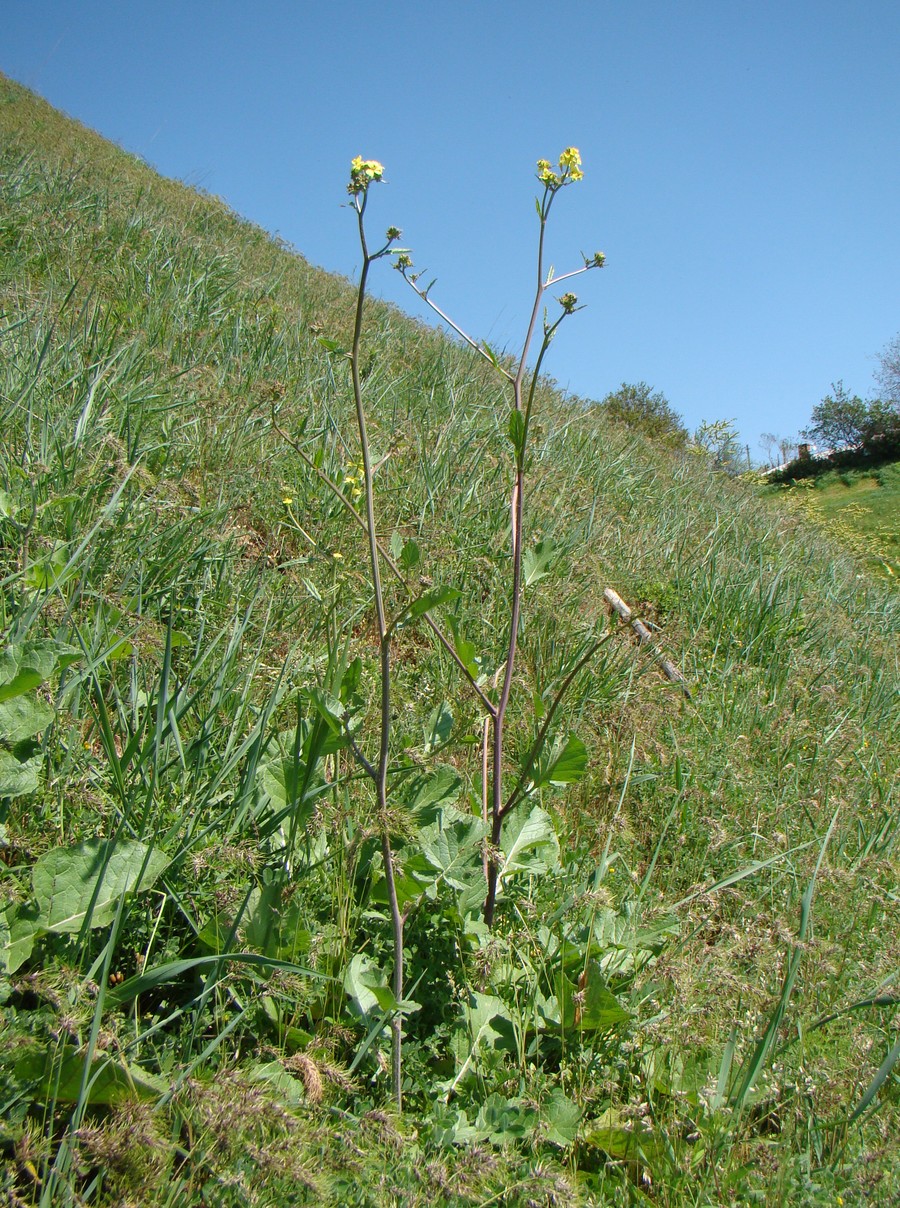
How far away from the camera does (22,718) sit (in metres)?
1.41

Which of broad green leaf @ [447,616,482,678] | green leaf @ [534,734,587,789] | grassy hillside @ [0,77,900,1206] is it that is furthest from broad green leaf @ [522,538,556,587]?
green leaf @ [534,734,587,789]

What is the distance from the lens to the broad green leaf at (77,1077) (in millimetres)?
1067

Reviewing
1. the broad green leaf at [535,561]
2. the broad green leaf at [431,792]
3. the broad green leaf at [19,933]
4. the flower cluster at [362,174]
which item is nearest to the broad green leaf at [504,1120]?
the broad green leaf at [431,792]

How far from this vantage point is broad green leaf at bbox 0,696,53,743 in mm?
1388

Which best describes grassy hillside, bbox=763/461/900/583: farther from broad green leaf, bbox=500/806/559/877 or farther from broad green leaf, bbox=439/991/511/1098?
broad green leaf, bbox=439/991/511/1098

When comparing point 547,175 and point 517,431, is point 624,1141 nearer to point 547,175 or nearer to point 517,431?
point 517,431

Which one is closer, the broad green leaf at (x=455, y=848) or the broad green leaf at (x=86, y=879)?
the broad green leaf at (x=86, y=879)

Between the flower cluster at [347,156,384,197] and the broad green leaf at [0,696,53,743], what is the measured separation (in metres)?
1.11

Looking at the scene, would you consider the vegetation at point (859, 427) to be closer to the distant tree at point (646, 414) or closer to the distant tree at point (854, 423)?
the distant tree at point (854, 423)

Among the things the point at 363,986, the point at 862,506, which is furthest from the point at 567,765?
the point at 862,506

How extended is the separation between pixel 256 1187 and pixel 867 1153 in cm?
100

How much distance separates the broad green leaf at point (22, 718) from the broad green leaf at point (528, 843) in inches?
40.1

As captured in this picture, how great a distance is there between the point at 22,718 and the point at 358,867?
762mm

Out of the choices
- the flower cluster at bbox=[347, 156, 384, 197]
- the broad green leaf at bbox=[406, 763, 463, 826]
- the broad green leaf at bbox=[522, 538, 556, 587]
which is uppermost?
the flower cluster at bbox=[347, 156, 384, 197]
